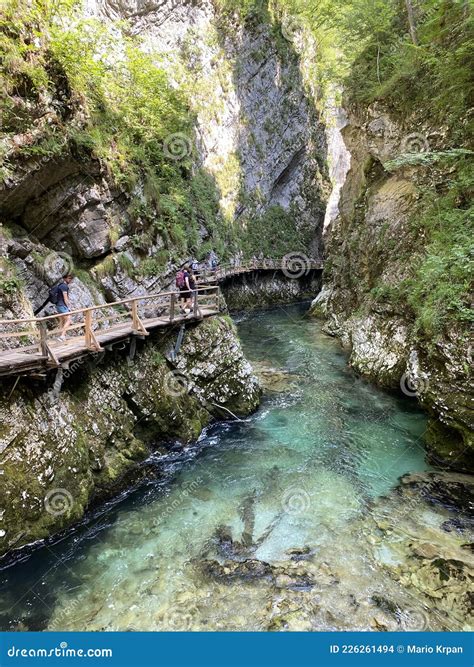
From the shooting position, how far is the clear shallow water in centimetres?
598

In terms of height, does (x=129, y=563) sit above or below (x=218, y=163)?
below

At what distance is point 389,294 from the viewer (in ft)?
48.9

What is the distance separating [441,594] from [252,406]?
7.69m

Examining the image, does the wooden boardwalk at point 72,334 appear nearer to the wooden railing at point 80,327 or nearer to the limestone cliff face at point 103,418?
the wooden railing at point 80,327

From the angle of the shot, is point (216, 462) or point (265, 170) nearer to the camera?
point (216, 462)

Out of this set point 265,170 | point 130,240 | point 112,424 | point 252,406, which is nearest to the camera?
point 112,424

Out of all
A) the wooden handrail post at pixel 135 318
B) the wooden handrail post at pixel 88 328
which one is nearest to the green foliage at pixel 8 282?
the wooden handrail post at pixel 88 328

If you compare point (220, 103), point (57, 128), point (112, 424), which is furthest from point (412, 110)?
point (220, 103)

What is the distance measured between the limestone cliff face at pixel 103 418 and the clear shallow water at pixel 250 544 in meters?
0.56

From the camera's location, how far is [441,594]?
241 inches

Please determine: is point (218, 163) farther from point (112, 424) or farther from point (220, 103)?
point (112, 424)

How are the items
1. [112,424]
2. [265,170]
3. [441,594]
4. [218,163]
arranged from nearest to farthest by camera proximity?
[441,594] → [112,424] → [218,163] → [265,170]

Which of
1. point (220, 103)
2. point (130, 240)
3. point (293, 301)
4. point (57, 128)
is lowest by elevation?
point (293, 301)

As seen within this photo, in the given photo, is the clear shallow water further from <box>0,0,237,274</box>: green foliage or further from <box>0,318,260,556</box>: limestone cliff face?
<box>0,0,237,274</box>: green foliage
